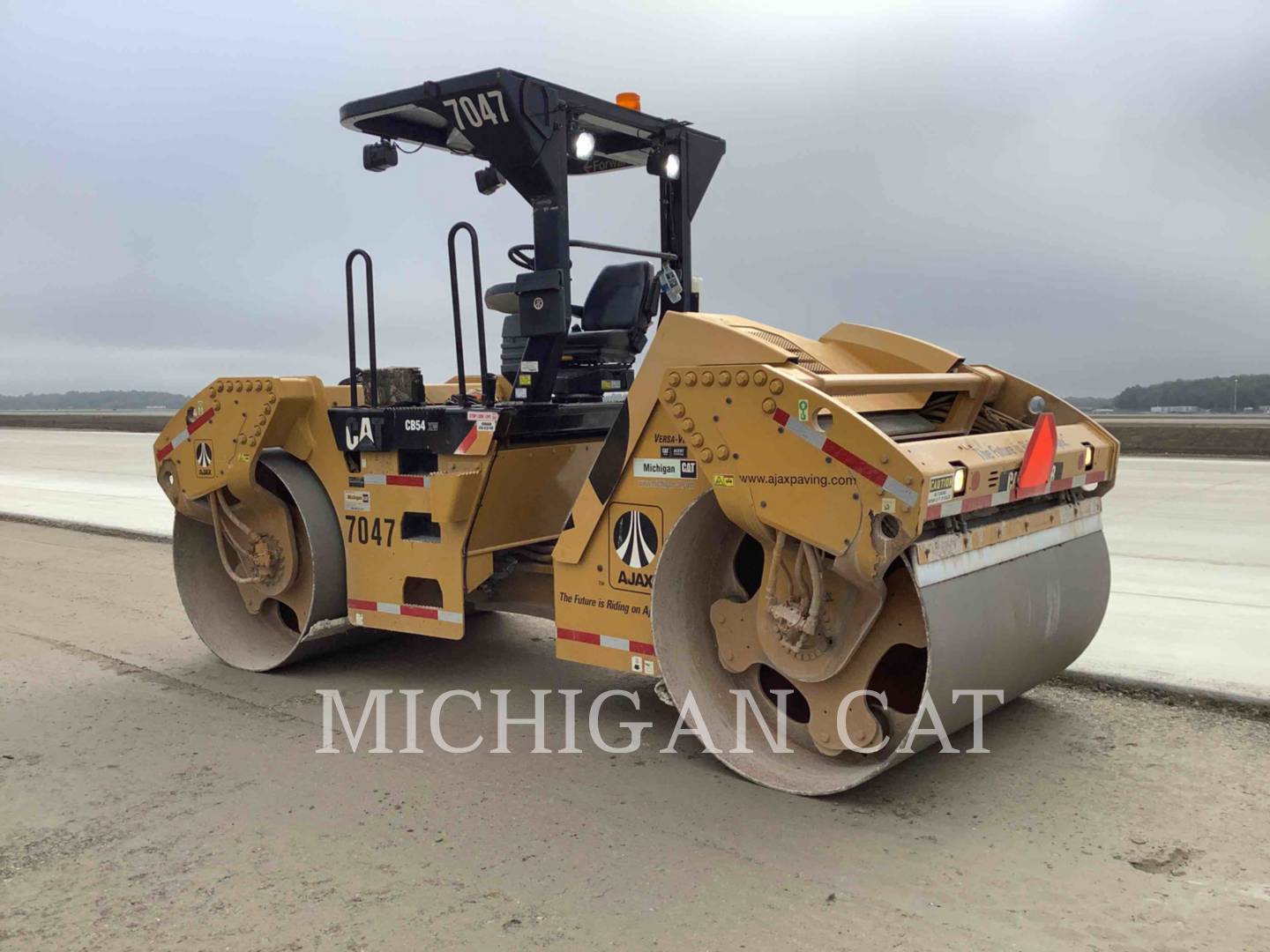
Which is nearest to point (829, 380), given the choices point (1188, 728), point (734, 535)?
point (734, 535)

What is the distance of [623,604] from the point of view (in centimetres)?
426

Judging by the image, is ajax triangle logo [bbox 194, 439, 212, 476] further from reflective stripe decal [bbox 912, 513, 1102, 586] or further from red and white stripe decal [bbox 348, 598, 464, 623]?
reflective stripe decal [bbox 912, 513, 1102, 586]

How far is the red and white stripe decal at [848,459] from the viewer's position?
3277 millimetres

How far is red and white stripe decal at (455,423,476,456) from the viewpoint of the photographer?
475 centimetres

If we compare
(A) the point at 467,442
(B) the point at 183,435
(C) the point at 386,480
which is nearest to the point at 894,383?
(A) the point at 467,442

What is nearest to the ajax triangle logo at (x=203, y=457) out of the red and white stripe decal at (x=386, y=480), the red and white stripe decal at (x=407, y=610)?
the red and white stripe decal at (x=386, y=480)

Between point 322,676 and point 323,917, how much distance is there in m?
2.58

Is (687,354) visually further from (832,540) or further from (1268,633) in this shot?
(1268,633)

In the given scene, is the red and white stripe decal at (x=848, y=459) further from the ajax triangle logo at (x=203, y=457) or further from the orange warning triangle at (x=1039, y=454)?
the ajax triangle logo at (x=203, y=457)

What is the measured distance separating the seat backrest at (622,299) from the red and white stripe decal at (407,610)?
1.57m

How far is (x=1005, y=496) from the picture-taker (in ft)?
12.2

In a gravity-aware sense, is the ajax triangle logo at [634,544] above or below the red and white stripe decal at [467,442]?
below

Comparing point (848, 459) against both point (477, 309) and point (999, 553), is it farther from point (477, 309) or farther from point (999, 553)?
point (477, 309)

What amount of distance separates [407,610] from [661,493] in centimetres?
160
